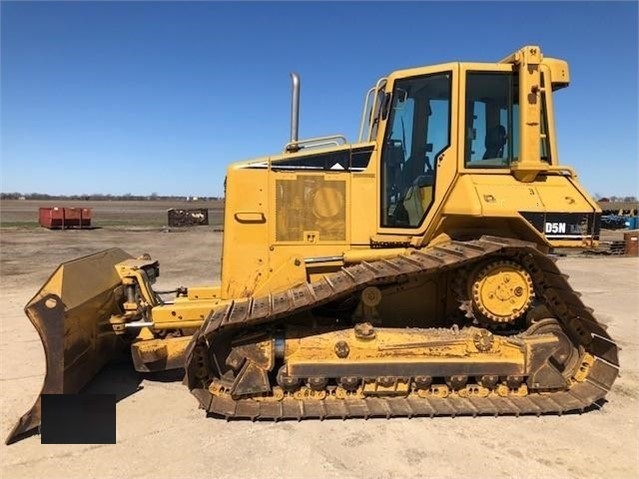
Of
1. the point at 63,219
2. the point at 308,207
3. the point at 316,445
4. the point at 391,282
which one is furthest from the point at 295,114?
the point at 63,219

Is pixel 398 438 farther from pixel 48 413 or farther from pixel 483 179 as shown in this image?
pixel 48 413

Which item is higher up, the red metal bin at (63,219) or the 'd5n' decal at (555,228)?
the 'd5n' decal at (555,228)

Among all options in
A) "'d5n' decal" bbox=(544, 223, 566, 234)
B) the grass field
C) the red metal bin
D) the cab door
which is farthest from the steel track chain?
the red metal bin

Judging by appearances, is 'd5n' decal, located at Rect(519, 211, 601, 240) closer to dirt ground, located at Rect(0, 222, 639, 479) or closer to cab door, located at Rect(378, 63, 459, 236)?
cab door, located at Rect(378, 63, 459, 236)

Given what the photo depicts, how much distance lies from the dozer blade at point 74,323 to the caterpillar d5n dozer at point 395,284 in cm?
2

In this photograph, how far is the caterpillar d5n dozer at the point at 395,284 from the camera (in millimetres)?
4758

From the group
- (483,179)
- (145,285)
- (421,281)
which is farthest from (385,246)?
(145,285)

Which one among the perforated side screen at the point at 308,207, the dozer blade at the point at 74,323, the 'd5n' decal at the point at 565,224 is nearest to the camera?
the dozer blade at the point at 74,323

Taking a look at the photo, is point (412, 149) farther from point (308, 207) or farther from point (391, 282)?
point (391, 282)

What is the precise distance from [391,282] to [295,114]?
2.25 m

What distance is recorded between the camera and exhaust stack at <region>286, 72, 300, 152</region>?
5.68 meters

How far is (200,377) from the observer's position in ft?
15.7

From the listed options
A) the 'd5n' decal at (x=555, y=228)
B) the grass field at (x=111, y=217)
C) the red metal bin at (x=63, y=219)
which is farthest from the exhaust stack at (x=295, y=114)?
the red metal bin at (x=63, y=219)

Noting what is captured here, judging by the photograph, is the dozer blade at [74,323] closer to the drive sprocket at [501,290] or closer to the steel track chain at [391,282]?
the steel track chain at [391,282]
